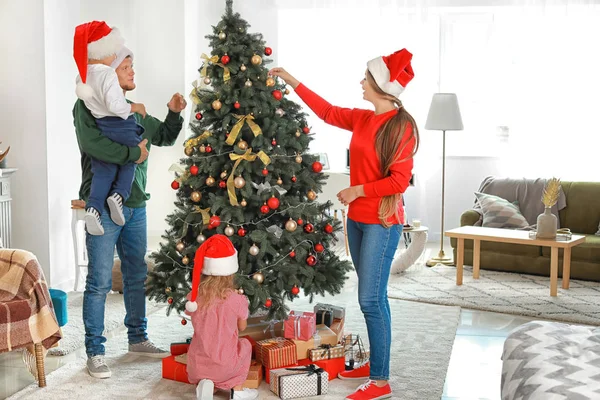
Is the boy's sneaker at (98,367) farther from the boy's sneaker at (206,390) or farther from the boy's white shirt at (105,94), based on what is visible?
the boy's white shirt at (105,94)

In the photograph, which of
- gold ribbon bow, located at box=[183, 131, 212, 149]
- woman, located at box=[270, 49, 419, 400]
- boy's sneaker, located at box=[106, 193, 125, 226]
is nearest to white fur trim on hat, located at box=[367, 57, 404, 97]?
woman, located at box=[270, 49, 419, 400]

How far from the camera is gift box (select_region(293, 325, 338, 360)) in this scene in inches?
147

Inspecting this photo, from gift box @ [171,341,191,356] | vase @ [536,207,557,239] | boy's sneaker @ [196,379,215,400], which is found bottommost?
boy's sneaker @ [196,379,215,400]

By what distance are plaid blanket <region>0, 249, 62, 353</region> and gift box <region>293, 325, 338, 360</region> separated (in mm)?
1152

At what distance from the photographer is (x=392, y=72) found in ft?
10.9

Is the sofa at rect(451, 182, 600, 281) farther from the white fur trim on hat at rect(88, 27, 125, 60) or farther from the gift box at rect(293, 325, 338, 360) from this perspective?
the white fur trim on hat at rect(88, 27, 125, 60)

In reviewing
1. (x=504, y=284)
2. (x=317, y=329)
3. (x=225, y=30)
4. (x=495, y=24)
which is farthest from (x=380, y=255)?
(x=495, y=24)

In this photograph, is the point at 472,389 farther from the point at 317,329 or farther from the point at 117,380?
the point at 117,380

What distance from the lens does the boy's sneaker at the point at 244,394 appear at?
11.2 ft

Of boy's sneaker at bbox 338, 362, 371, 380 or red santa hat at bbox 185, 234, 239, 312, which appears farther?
boy's sneaker at bbox 338, 362, 371, 380

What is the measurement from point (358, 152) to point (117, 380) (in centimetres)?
161

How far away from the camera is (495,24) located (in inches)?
302

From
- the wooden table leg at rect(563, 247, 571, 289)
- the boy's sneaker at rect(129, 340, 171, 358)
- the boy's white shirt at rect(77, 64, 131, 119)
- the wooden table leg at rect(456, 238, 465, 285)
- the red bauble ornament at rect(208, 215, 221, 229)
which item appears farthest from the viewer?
the wooden table leg at rect(456, 238, 465, 285)

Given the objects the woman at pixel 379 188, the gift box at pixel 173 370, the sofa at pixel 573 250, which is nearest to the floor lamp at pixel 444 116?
the sofa at pixel 573 250
